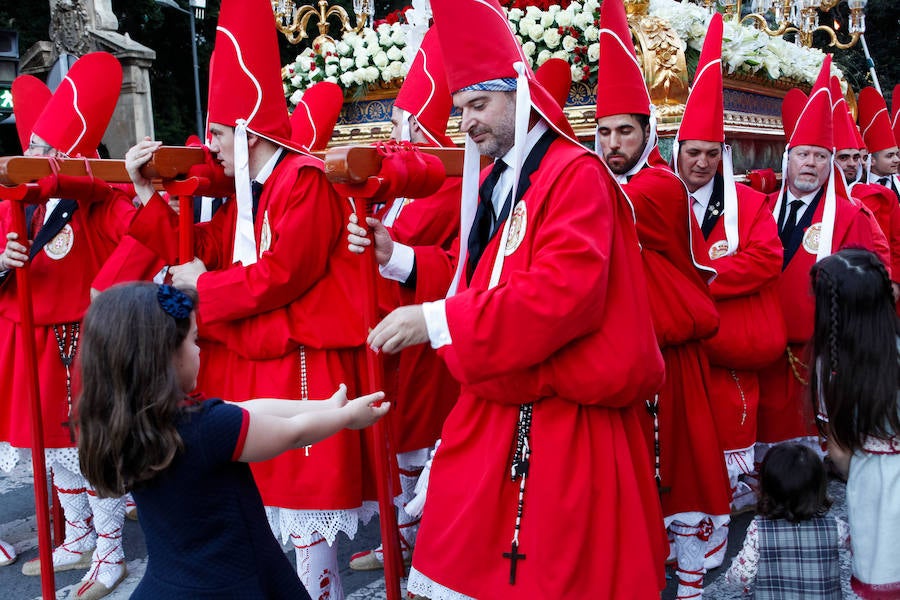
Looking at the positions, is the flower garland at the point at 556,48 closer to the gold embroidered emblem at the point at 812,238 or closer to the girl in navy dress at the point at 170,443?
the gold embroidered emblem at the point at 812,238

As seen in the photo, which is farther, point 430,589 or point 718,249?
point 718,249

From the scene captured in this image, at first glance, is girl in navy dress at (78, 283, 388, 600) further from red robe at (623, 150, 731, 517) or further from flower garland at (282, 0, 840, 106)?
flower garland at (282, 0, 840, 106)

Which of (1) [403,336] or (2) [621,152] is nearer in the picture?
(1) [403,336]

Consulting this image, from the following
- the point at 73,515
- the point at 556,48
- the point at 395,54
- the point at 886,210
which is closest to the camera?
the point at 73,515

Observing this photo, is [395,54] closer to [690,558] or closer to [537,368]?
[690,558]

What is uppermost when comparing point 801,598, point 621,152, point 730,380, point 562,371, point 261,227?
point 621,152

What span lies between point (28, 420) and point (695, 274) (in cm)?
324

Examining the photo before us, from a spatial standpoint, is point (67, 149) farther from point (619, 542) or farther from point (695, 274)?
point (619, 542)

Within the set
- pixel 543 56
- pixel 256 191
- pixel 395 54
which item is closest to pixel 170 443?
pixel 256 191

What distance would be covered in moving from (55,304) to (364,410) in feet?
8.54

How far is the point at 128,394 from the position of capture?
2.17 meters

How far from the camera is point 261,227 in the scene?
3.56 m

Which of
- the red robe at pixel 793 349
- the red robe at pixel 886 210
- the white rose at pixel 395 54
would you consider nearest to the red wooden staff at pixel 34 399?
the white rose at pixel 395 54

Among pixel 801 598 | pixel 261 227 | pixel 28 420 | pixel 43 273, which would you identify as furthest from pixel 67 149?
pixel 801 598
